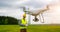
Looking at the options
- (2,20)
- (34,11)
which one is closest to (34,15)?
(34,11)

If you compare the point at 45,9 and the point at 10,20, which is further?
the point at 10,20

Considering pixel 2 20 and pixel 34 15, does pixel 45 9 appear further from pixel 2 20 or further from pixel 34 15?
pixel 2 20

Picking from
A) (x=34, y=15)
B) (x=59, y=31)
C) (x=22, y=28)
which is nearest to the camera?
(x=22, y=28)

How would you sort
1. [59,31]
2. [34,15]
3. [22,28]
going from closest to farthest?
[22,28], [34,15], [59,31]

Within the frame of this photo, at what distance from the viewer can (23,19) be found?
15.1ft

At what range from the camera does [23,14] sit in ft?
15.1

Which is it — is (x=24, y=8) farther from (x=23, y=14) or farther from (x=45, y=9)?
(x=45, y=9)

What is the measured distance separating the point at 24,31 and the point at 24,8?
0.57 metres

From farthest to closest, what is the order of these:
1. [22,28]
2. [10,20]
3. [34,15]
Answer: [10,20], [34,15], [22,28]

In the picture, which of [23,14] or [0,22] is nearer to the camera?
[23,14]

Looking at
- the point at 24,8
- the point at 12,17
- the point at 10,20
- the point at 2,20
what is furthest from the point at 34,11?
the point at 2,20

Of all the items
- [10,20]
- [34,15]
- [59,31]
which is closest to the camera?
[34,15]

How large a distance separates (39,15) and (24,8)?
710mm

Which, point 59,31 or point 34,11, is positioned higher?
point 34,11
